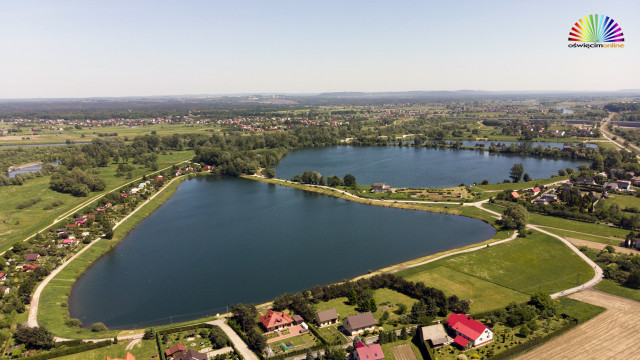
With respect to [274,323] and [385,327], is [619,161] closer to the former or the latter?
[385,327]

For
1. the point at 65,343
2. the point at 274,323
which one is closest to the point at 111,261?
the point at 65,343

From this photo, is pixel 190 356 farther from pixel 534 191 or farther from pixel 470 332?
pixel 534 191

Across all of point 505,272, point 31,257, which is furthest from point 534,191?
point 31,257

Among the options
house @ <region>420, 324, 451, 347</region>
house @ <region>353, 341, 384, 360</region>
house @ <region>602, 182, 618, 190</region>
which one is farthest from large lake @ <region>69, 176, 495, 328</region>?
house @ <region>602, 182, 618, 190</region>

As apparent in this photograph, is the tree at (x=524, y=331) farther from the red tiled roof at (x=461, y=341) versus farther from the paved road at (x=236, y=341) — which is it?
the paved road at (x=236, y=341)

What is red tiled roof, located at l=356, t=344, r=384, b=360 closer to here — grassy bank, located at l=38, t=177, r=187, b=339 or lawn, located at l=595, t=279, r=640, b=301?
grassy bank, located at l=38, t=177, r=187, b=339

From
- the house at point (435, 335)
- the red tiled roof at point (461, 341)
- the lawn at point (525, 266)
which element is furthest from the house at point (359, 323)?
the lawn at point (525, 266)
